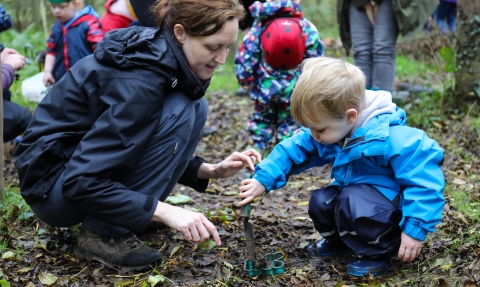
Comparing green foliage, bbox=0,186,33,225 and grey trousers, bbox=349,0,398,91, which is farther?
grey trousers, bbox=349,0,398,91

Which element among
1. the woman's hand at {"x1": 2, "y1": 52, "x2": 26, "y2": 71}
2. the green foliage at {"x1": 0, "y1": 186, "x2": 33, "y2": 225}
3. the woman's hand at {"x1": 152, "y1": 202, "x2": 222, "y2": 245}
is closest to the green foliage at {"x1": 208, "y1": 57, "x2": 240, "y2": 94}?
the woman's hand at {"x1": 2, "y1": 52, "x2": 26, "y2": 71}

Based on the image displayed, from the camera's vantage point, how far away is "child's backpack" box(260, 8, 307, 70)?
4.35 metres

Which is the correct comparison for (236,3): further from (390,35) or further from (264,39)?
(390,35)

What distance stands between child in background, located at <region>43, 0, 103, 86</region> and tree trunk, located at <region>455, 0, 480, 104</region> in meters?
3.46

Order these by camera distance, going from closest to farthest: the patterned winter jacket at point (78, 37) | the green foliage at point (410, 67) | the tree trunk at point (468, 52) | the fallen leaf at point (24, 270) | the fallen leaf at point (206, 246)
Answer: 1. the fallen leaf at point (24, 270)
2. the fallen leaf at point (206, 246)
3. the tree trunk at point (468, 52)
4. the patterned winter jacket at point (78, 37)
5. the green foliage at point (410, 67)

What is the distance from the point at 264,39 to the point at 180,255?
6.91 feet

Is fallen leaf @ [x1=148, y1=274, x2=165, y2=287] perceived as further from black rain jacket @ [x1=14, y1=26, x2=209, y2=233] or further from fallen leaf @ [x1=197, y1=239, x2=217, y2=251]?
fallen leaf @ [x1=197, y1=239, x2=217, y2=251]

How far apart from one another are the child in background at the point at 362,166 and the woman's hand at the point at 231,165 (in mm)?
79

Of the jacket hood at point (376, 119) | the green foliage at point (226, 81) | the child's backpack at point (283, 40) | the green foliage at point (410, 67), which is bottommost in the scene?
the green foliage at point (226, 81)

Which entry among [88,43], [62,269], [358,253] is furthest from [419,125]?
[62,269]

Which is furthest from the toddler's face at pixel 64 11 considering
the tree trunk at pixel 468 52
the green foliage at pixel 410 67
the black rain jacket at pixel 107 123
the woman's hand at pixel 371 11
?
the green foliage at pixel 410 67

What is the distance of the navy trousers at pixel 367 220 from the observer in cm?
260

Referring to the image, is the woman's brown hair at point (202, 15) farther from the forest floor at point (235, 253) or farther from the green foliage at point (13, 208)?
the green foliage at point (13, 208)

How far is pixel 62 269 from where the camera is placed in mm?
2871
